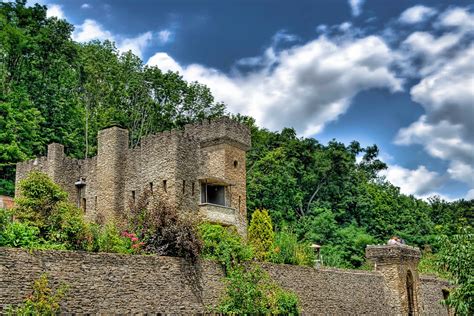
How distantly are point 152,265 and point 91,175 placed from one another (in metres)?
16.3

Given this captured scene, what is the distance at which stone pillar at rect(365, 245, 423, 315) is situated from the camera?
83.3 ft

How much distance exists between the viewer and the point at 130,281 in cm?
1509

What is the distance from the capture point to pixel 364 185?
4953 cm

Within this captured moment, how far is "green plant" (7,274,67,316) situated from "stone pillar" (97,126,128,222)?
1612 centimetres

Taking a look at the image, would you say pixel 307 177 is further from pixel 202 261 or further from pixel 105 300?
pixel 105 300

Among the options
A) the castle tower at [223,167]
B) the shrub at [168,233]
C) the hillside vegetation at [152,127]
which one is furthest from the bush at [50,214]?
the hillside vegetation at [152,127]

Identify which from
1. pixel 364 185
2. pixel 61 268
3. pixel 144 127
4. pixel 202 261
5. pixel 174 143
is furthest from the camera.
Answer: pixel 364 185

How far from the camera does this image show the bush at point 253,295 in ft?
57.2

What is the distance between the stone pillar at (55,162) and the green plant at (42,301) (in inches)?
758

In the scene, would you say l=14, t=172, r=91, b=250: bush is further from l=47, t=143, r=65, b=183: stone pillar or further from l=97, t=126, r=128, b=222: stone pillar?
l=47, t=143, r=65, b=183: stone pillar

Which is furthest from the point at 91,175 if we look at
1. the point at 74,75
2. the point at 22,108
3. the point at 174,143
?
the point at 74,75

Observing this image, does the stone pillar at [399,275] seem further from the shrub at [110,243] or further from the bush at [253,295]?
the shrub at [110,243]

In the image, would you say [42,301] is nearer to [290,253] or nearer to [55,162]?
[290,253]

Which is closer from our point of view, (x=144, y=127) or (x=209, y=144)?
(x=209, y=144)
